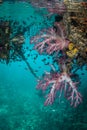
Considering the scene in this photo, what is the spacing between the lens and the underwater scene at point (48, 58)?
1052cm

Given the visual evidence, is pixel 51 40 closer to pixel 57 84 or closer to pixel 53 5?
pixel 57 84

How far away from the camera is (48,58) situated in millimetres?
13008

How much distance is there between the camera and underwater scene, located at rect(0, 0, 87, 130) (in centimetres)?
1052

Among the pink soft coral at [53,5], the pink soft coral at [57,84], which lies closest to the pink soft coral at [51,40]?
the pink soft coral at [57,84]

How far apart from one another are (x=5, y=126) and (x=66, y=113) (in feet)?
14.8

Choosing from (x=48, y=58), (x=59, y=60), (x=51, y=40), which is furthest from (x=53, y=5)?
(x=51, y=40)

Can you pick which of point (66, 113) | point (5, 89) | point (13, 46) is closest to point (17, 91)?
point (5, 89)

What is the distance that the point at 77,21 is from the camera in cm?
1089

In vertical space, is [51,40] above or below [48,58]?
above

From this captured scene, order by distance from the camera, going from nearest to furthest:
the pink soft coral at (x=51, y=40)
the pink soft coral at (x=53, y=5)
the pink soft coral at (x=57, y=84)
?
the pink soft coral at (x=57, y=84) → the pink soft coral at (x=51, y=40) → the pink soft coral at (x=53, y=5)

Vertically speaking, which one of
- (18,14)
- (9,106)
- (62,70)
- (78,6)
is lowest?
(9,106)

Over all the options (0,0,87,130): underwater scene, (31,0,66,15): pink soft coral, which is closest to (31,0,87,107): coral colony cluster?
(0,0,87,130): underwater scene

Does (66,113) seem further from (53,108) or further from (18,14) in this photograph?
(18,14)

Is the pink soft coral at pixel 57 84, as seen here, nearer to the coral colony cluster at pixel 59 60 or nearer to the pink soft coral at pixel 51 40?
the coral colony cluster at pixel 59 60
